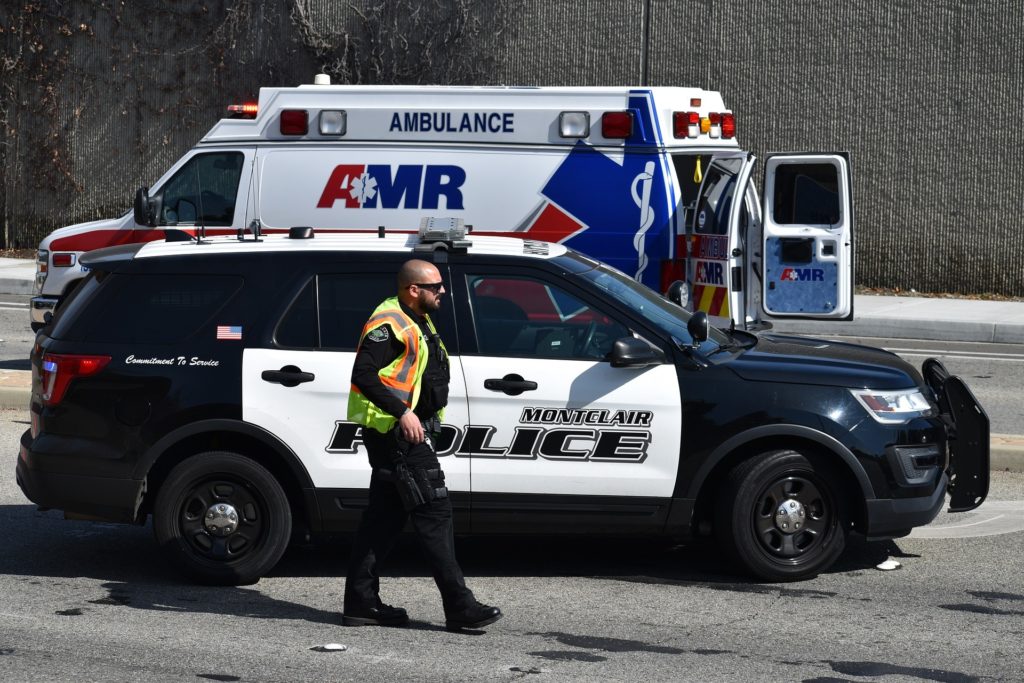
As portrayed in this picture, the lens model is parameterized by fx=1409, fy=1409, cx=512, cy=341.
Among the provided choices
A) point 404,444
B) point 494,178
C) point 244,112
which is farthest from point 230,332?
point 244,112

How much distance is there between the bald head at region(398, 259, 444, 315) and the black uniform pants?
21.9 inches

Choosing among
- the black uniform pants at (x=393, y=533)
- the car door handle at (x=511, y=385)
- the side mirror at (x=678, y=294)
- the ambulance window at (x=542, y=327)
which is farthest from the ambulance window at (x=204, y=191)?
the black uniform pants at (x=393, y=533)

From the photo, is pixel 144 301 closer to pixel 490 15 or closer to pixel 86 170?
pixel 490 15

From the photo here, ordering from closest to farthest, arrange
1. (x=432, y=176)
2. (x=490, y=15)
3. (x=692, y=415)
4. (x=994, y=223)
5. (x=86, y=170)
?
1. (x=692, y=415)
2. (x=432, y=176)
3. (x=994, y=223)
4. (x=490, y=15)
5. (x=86, y=170)

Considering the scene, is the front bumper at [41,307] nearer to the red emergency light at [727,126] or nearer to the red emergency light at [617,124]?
the red emergency light at [617,124]

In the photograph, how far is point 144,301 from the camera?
22.1 feet

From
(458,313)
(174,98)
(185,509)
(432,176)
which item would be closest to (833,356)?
(458,313)

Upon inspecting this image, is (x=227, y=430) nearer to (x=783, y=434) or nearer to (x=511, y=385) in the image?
(x=511, y=385)

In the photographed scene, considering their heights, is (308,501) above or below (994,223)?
below

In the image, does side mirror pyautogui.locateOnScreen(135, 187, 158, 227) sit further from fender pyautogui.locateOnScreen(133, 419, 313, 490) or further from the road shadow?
fender pyautogui.locateOnScreen(133, 419, 313, 490)

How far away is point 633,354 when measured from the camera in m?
6.41

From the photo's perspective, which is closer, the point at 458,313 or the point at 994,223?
the point at 458,313

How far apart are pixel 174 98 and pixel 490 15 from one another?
5.45 metres

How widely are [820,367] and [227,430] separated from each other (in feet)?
9.18
